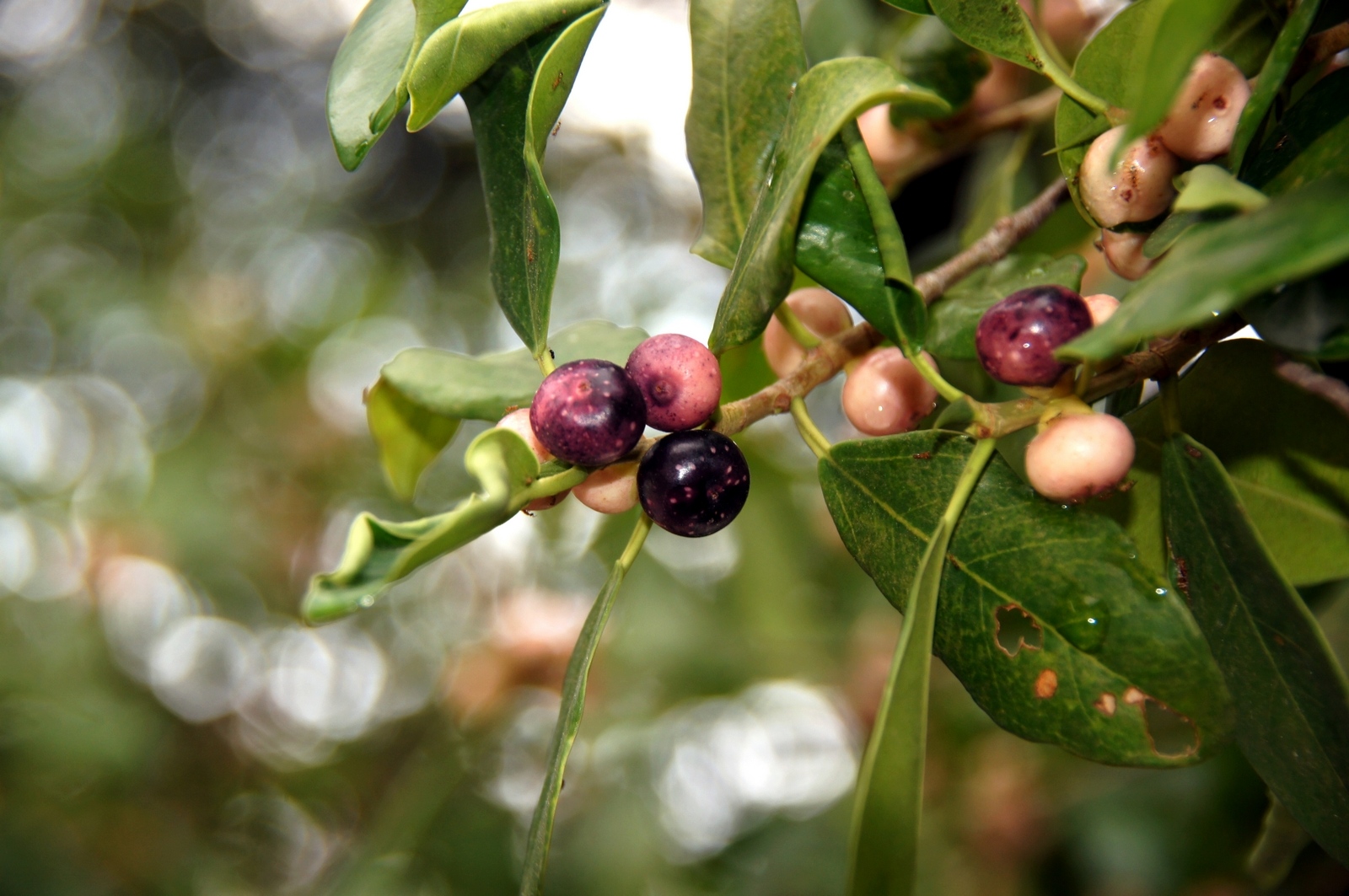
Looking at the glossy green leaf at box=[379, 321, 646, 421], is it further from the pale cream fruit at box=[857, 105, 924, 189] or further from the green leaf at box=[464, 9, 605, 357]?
the pale cream fruit at box=[857, 105, 924, 189]

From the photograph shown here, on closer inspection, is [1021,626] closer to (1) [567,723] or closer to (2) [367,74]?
(1) [567,723]

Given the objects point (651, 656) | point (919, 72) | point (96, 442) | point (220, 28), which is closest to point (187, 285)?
point (96, 442)

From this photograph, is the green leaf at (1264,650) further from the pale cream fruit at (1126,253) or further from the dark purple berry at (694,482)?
the dark purple berry at (694,482)

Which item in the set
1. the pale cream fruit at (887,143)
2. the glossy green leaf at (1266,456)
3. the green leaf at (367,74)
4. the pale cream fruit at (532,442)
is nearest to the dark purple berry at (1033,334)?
the glossy green leaf at (1266,456)

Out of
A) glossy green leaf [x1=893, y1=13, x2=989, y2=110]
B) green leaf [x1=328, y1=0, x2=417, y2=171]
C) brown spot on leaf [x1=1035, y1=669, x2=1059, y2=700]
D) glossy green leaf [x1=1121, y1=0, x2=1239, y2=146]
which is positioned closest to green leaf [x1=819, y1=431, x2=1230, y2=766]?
brown spot on leaf [x1=1035, y1=669, x2=1059, y2=700]

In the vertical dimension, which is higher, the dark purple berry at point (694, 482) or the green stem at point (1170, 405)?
the green stem at point (1170, 405)

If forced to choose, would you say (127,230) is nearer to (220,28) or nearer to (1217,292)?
(220,28)
